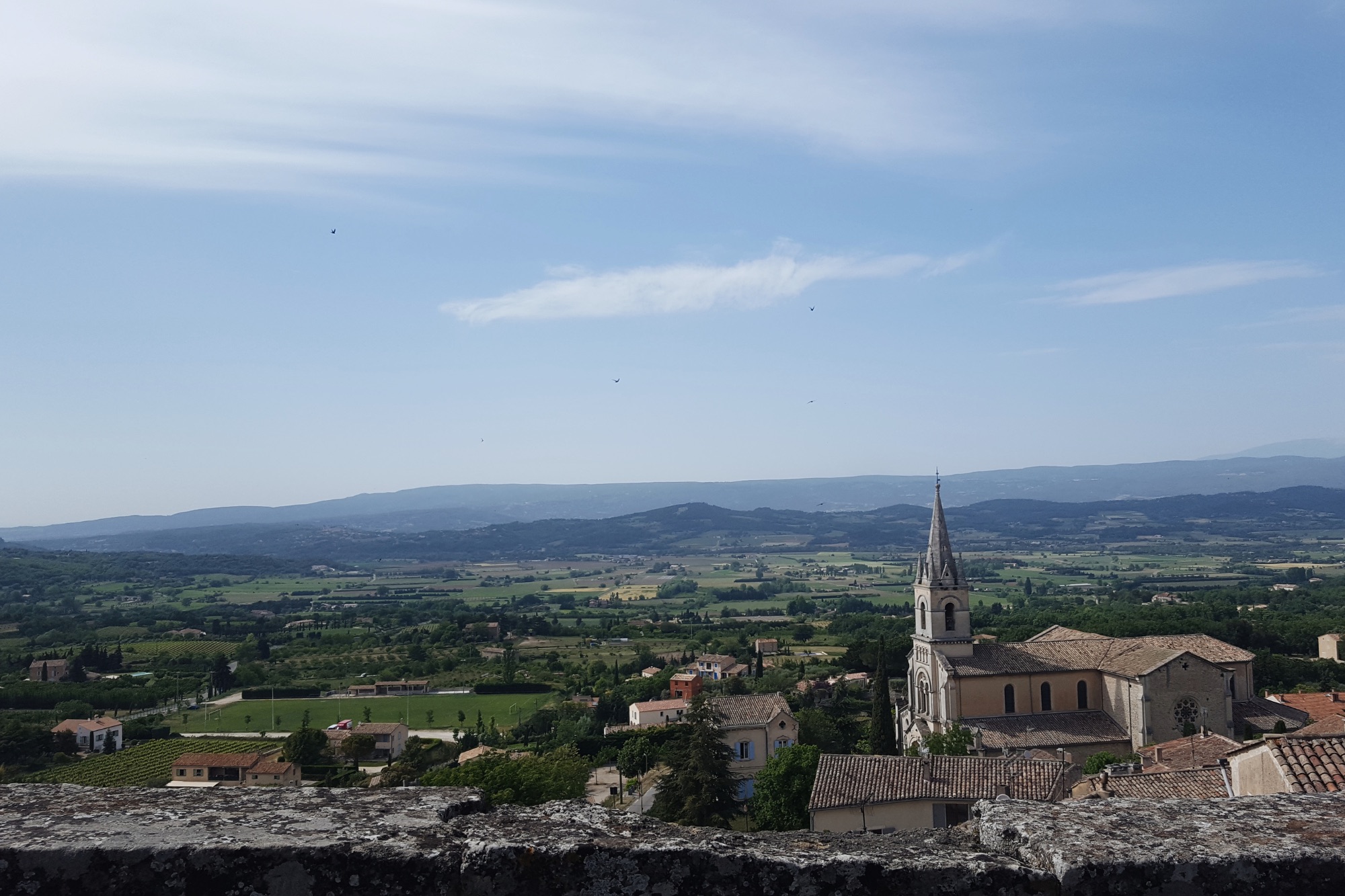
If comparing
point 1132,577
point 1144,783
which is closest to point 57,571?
point 1132,577

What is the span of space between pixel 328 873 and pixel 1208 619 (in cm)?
8724

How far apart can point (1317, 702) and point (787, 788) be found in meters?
29.3

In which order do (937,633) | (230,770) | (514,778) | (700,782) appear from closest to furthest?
(514,778) < (700,782) < (937,633) < (230,770)

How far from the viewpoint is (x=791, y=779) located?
93.4 feet

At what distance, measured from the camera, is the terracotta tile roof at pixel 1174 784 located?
17.0m

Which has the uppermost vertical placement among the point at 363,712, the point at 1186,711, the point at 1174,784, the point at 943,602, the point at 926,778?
the point at 1174,784

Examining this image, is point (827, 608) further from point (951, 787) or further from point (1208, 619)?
point (951, 787)

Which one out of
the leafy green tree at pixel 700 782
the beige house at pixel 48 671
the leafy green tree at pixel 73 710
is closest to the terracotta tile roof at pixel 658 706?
the leafy green tree at pixel 700 782

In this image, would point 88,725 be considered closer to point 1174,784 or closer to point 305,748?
point 305,748

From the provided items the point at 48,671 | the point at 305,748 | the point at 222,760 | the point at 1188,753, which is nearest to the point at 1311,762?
the point at 1188,753

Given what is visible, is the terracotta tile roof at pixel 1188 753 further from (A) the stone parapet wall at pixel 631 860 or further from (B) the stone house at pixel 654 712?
(B) the stone house at pixel 654 712

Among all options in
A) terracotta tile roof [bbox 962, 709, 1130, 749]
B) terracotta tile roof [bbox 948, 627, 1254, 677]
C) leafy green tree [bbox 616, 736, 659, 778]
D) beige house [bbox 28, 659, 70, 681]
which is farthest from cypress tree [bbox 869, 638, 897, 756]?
beige house [bbox 28, 659, 70, 681]

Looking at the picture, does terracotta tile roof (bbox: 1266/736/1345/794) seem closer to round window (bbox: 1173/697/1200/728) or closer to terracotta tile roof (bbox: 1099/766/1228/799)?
terracotta tile roof (bbox: 1099/766/1228/799)

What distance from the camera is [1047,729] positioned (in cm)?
3900
